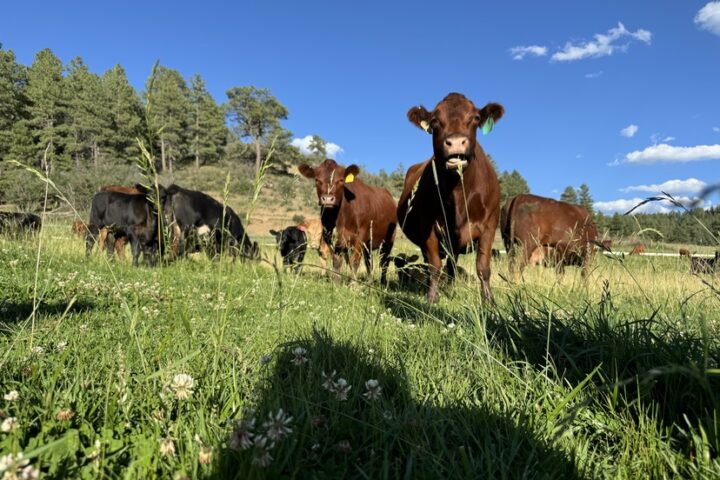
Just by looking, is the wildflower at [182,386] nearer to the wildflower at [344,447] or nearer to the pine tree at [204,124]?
the wildflower at [344,447]

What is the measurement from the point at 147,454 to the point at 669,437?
1.72 m

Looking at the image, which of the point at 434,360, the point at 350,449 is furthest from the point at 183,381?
the point at 434,360

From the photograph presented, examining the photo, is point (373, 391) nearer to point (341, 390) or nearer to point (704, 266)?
point (341, 390)

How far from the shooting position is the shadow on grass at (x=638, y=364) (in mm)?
1502

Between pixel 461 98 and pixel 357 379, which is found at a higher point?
pixel 461 98

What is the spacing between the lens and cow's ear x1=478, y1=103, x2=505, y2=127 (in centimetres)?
614

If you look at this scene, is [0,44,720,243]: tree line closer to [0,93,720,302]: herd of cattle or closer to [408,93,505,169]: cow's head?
[0,93,720,302]: herd of cattle

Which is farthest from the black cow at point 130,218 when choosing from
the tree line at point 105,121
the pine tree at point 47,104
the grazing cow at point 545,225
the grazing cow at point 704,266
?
the pine tree at point 47,104

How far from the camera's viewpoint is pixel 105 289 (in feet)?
14.8

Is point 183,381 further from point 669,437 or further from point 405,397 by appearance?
point 669,437

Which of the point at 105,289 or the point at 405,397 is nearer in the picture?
the point at 405,397

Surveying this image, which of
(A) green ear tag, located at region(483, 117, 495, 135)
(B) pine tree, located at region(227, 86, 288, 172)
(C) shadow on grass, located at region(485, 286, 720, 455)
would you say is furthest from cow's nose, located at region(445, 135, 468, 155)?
(B) pine tree, located at region(227, 86, 288, 172)

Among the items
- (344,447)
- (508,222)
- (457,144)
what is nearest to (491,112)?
(457,144)

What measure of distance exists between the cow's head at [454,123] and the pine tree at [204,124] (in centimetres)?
7160
